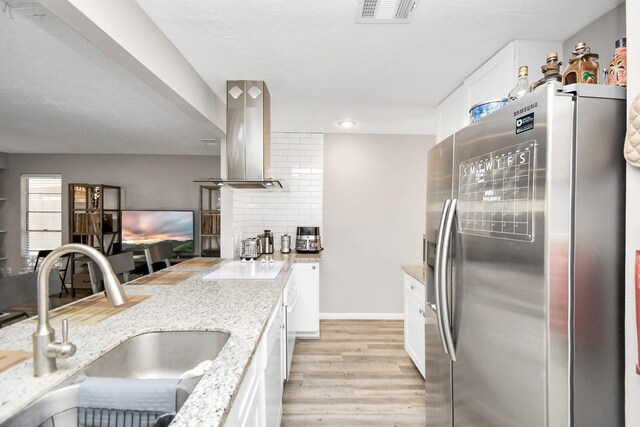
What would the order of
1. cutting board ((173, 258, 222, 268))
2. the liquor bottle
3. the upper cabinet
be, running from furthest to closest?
cutting board ((173, 258, 222, 268)) → the upper cabinet → the liquor bottle

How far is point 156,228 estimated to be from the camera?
17.8 ft

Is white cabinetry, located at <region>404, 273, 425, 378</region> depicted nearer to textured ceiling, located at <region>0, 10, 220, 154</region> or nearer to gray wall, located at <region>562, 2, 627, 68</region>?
gray wall, located at <region>562, 2, 627, 68</region>

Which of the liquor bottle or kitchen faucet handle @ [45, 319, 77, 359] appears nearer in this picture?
kitchen faucet handle @ [45, 319, 77, 359]

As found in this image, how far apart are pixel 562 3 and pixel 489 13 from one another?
313 mm

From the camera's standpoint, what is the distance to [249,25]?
1698mm

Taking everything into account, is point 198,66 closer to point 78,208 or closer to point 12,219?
point 78,208

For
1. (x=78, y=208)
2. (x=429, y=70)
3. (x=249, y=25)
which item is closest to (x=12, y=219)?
(x=78, y=208)

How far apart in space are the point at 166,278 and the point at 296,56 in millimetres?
1729

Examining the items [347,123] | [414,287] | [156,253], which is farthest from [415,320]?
[156,253]

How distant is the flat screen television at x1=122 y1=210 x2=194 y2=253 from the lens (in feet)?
17.8

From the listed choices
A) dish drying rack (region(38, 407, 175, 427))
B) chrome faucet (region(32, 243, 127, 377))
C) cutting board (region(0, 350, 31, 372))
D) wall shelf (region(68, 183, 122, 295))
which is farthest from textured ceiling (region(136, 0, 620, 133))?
wall shelf (region(68, 183, 122, 295))

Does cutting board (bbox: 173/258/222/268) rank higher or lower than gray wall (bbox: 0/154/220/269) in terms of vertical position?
lower

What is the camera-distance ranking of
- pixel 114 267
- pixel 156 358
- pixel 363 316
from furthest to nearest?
pixel 363 316 < pixel 114 267 < pixel 156 358

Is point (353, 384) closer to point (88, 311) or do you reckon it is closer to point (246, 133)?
point (88, 311)
